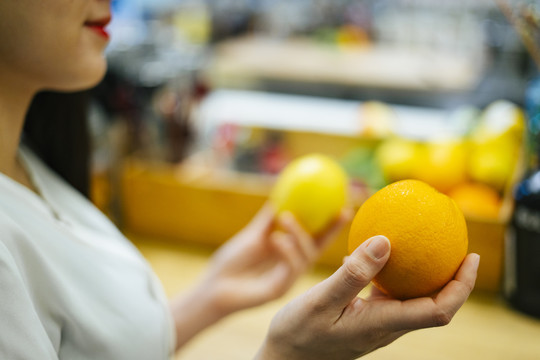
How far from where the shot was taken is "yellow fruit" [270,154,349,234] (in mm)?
912

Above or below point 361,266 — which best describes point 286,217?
below

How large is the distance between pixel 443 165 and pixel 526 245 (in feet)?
0.99

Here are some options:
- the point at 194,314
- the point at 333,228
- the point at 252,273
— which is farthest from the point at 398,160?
the point at 194,314

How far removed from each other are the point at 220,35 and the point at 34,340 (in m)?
3.04

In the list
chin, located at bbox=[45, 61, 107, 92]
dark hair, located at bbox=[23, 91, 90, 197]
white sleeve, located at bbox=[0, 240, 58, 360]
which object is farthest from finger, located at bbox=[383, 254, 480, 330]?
dark hair, located at bbox=[23, 91, 90, 197]

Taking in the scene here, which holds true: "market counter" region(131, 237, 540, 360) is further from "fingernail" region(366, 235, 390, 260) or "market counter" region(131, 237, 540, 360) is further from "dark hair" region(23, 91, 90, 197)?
"dark hair" region(23, 91, 90, 197)

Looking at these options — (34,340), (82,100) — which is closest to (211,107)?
(82,100)

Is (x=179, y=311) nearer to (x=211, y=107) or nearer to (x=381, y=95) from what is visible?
(x=211, y=107)

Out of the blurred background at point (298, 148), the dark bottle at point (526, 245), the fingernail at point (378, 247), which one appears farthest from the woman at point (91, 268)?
the dark bottle at point (526, 245)

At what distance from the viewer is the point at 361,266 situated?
391mm

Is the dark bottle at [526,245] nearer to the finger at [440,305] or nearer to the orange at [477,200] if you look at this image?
the orange at [477,200]

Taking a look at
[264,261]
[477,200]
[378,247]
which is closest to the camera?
[378,247]

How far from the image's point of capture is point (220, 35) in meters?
3.33

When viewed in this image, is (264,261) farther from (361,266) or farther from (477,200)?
(361,266)
